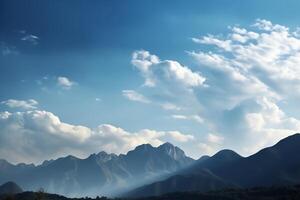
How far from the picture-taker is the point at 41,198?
15050 centimetres

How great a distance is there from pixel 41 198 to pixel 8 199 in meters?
14.0

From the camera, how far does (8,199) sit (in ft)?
513
